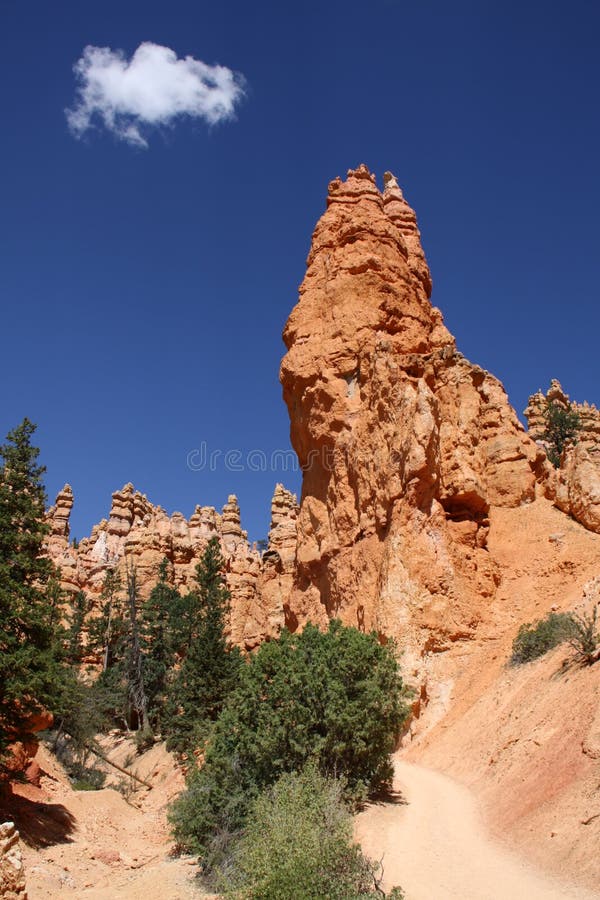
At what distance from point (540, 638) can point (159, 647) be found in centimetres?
2167

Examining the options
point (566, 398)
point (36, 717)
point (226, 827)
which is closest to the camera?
point (226, 827)

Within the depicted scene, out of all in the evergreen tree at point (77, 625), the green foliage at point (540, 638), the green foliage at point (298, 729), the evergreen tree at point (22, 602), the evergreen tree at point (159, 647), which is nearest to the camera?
the green foliage at point (298, 729)

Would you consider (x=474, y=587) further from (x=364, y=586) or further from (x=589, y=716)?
(x=589, y=716)

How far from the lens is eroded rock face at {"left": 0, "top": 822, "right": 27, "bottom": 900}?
8.07 meters

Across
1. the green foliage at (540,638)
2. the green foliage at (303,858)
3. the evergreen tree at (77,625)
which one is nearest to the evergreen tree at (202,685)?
the evergreen tree at (77,625)

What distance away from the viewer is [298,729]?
1298 centimetres

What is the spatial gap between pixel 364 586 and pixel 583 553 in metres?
7.84

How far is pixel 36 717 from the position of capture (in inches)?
677

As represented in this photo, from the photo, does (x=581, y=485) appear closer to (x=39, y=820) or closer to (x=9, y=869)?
(x=39, y=820)

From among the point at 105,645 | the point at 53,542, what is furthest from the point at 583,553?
the point at 53,542

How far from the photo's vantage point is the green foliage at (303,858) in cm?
827

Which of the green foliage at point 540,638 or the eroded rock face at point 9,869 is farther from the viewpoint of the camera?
the green foliage at point 540,638

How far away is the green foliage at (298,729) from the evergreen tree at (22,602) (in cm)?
468

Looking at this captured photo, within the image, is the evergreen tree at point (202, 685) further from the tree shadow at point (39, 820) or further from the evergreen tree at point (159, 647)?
the evergreen tree at point (159, 647)
